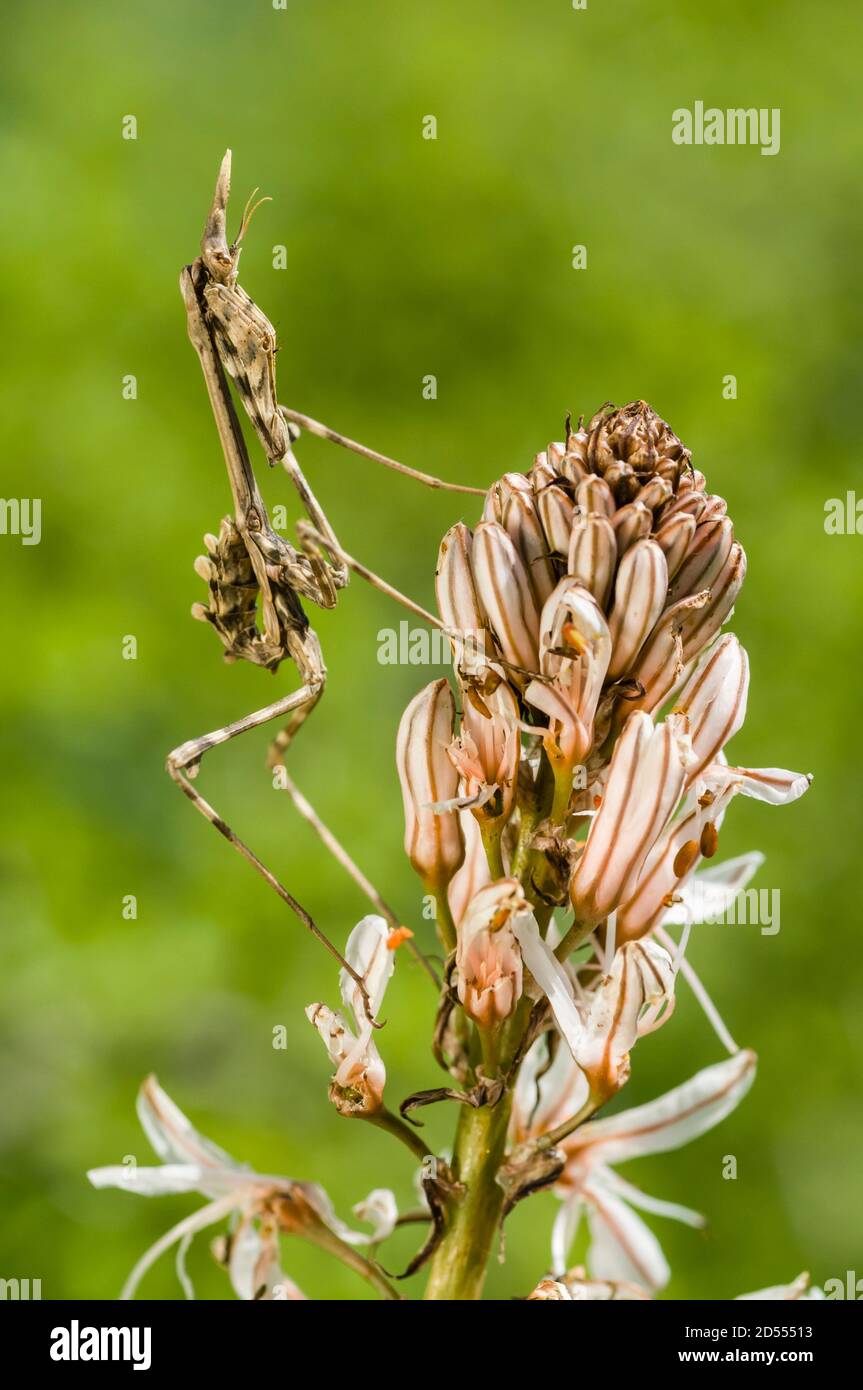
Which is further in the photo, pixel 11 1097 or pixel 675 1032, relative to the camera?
pixel 675 1032

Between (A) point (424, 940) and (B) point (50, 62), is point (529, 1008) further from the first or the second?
(B) point (50, 62)

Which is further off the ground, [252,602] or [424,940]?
[252,602]

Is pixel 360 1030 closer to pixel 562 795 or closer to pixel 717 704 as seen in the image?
pixel 562 795

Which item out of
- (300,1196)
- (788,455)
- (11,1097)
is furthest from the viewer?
(788,455)

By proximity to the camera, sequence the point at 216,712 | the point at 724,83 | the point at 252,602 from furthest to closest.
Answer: the point at 724,83
the point at 216,712
the point at 252,602

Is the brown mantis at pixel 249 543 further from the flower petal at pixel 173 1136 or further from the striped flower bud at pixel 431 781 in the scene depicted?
the striped flower bud at pixel 431 781

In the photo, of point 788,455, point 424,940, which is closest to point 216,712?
point 424,940
